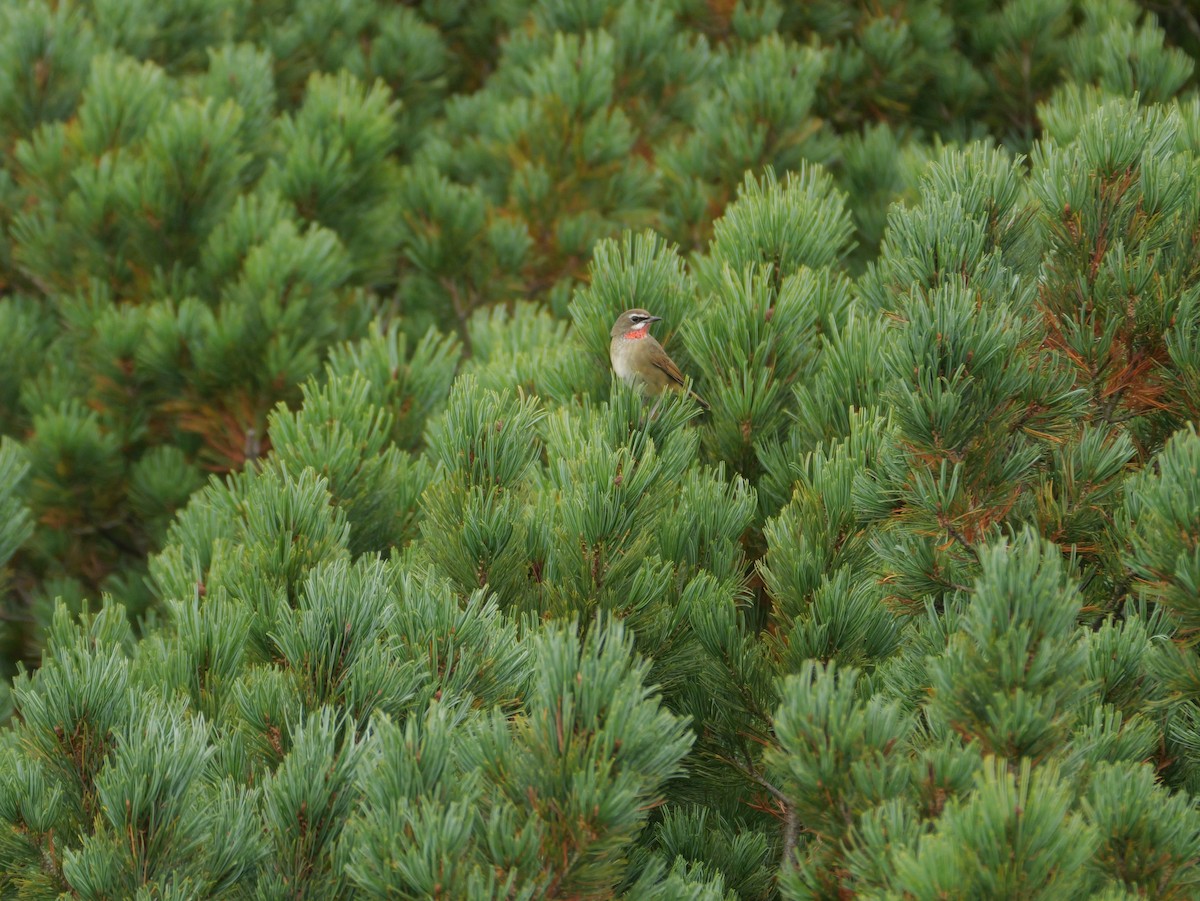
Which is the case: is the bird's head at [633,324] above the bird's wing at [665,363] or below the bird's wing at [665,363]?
above

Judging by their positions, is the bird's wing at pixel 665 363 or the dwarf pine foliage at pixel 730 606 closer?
the dwarf pine foliage at pixel 730 606

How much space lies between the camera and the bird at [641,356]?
3.78 m

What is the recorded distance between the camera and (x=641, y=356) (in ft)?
13.1

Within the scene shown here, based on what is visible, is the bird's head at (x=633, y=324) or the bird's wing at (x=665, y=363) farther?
the bird's wing at (x=665, y=363)

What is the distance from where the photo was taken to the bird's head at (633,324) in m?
3.82

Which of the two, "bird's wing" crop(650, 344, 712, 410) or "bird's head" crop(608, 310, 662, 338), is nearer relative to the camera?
"bird's head" crop(608, 310, 662, 338)

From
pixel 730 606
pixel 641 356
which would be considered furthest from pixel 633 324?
pixel 730 606

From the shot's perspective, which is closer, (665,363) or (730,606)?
(730,606)

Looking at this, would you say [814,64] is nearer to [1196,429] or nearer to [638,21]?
[638,21]

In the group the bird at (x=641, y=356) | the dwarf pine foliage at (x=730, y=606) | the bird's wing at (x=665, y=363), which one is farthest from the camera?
the bird's wing at (x=665, y=363)

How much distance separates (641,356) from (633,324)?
0.33 ft

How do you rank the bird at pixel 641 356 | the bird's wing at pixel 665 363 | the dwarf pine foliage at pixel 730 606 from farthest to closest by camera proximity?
the bird's wing at pixel 665 363 < the bird at pixel 641 356 < the dwarf pine foliage at pixel 730 606

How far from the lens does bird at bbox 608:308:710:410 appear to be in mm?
3781

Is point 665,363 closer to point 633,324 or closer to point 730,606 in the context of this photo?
point 633,324
